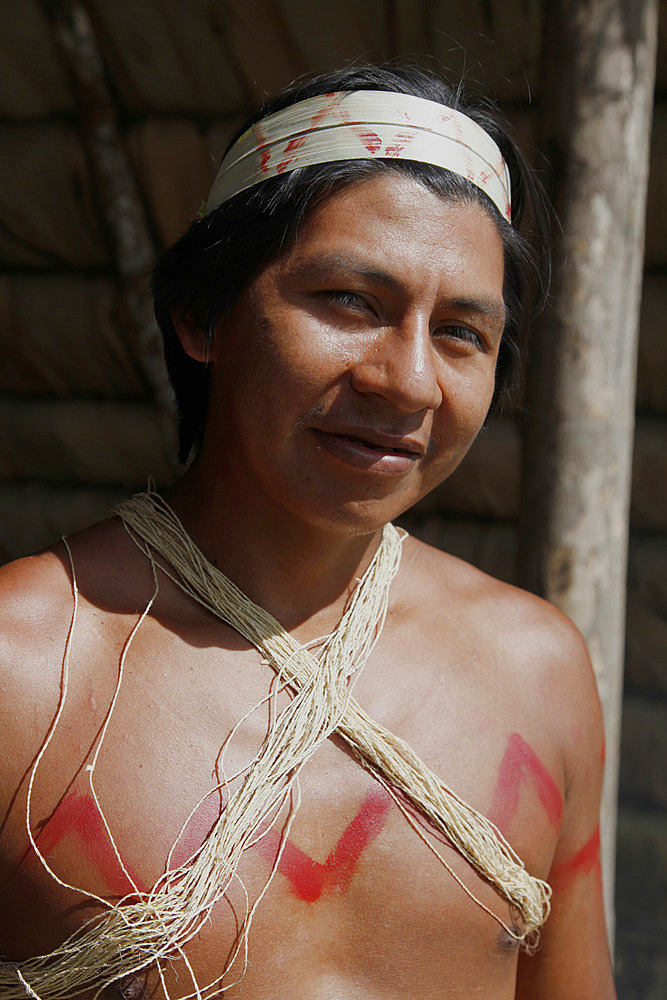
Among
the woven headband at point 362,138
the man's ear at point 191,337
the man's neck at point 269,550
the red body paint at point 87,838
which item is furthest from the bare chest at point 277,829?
the woven headband at point 362,138

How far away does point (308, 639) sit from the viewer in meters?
1.50

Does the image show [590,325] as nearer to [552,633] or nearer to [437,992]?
[552,633]

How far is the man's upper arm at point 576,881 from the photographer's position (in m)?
1.61

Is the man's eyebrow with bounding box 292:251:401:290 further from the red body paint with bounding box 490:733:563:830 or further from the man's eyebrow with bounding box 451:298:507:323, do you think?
the red body paint with bounding box 490:733:563:830

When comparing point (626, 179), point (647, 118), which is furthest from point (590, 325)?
point (647, 118)

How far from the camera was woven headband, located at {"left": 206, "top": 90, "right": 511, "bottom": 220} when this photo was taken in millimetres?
1385

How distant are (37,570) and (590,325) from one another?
1.09 m

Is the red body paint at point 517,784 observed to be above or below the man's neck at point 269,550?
below

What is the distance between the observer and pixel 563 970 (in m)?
1.62

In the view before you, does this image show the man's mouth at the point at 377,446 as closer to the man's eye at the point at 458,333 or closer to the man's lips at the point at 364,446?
the man's lips at the point at 364,446

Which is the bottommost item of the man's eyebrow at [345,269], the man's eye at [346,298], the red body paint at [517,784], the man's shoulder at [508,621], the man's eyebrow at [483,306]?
the red body paint at [517,784]

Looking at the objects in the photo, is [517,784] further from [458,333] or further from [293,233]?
[293,233]

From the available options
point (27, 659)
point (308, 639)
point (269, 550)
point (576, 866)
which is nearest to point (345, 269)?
point (269, 550)

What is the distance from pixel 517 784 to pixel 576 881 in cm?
28
